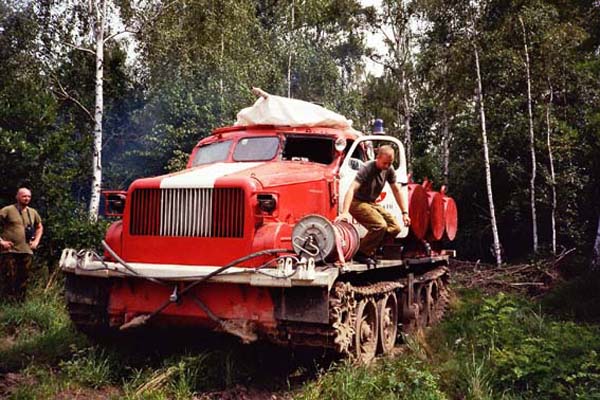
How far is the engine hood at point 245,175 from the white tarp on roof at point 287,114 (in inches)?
25.5

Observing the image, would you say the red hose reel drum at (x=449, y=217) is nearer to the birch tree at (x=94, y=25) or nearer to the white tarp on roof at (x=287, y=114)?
the white tarp on roof at (x=287, y=114)

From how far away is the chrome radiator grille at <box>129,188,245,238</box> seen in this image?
5820 mm

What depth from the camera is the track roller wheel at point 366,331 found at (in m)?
6.34

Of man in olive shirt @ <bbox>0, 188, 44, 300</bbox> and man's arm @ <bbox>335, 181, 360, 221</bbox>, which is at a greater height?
man's arm @ <bbox>335, 181, 360, 221</bbox>

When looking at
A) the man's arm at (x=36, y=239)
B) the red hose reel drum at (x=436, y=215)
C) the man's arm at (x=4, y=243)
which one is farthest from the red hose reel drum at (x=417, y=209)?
the man's arm at (x=4, y=243)

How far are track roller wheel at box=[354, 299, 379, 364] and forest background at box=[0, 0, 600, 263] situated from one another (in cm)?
698

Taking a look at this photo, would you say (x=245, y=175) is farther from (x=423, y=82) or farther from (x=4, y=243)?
(x=423, y=82)

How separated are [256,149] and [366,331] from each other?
100 inches

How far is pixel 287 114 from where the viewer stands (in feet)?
24.5

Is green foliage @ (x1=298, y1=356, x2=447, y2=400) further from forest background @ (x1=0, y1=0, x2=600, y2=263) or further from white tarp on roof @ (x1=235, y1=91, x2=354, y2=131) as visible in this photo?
forest background @ (x1=0, y1=0, x2=600, y2=263)

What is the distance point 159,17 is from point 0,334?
945cm

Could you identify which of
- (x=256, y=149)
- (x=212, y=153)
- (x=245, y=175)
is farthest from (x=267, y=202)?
(x=212, y=153)

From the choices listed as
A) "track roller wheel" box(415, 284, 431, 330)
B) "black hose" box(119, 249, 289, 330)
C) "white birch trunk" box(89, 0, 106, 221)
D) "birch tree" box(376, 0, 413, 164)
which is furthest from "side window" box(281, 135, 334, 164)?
"birch tree" box(376, 0, 413, 164)

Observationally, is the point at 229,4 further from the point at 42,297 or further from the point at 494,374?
the point at 494,374
